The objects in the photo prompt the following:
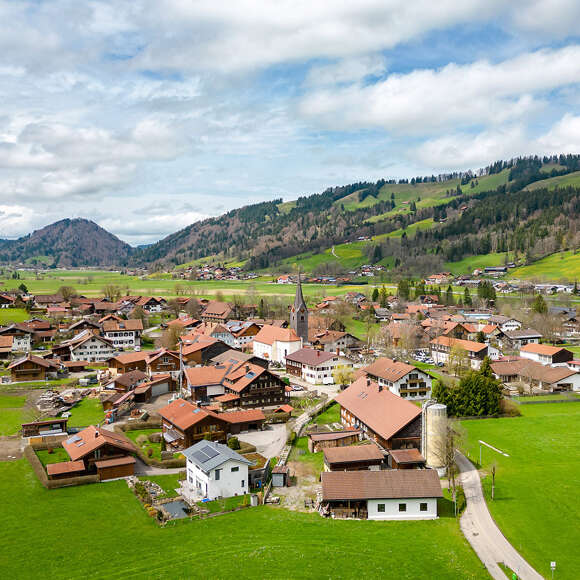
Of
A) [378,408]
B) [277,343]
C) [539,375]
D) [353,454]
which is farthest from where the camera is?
[277,343]

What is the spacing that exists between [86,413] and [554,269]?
16670 centimetres

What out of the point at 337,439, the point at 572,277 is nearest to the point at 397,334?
the point at 337,439

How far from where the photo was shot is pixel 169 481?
35969mm

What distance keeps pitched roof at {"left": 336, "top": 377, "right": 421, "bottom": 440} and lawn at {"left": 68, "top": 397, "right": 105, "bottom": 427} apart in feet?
84.3

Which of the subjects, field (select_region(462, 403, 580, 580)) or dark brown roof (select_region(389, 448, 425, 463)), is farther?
dark brown roof (select_region(389, 448, 425, 463))

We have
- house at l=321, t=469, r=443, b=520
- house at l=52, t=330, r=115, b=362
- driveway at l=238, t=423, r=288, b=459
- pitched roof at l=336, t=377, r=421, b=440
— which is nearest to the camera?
house at l=321, t=469, r=443, b=520

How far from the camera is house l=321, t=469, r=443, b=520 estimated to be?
30406 millimetres

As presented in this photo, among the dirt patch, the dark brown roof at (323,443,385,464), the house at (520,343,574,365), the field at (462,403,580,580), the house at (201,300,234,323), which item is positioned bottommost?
the field at (462,403,580,580)

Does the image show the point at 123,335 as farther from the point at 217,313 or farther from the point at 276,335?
the point at 276,335

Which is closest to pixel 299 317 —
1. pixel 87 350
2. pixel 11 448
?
pixel 87 350

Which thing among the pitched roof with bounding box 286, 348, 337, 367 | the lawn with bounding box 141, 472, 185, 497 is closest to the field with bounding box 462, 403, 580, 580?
the lawn with bounding box 141, 472, 185, 497

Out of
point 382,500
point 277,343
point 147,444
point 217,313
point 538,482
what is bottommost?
point 538,482

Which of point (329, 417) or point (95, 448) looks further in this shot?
point (329, 417)

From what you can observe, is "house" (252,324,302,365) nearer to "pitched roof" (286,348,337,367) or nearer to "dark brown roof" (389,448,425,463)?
"pitched roof" (286,348,337,367)
